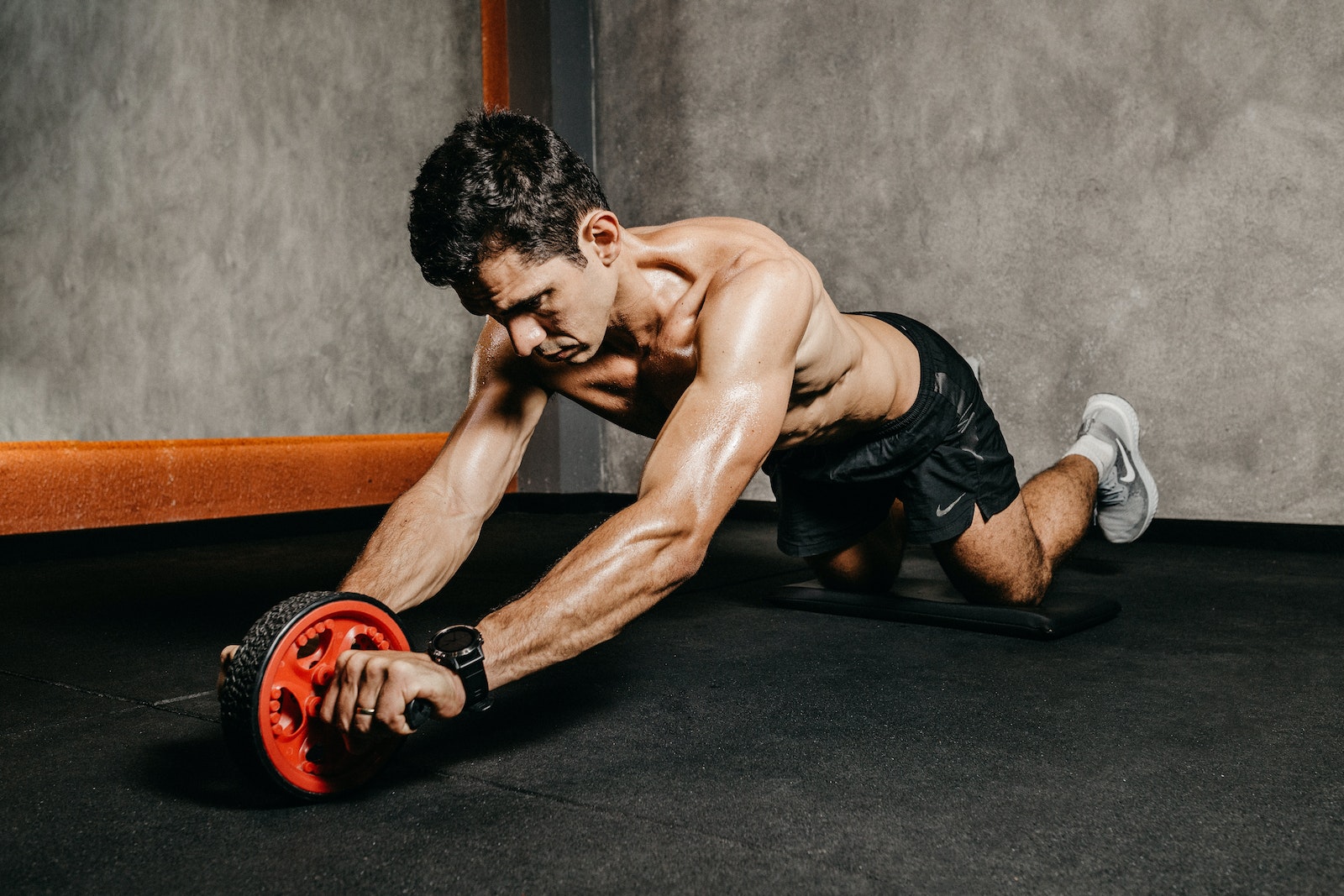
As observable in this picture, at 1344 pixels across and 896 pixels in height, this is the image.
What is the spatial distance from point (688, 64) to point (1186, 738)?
3506 millimetres

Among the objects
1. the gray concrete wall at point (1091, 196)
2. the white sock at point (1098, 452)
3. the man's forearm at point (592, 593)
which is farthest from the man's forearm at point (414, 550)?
the gray concrete wall at point (1091, 196)

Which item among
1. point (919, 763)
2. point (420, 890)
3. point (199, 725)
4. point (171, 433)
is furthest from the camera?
point (171, 433)

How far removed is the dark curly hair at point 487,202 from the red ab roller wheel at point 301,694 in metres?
0.42

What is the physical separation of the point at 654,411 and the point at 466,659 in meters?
0.72

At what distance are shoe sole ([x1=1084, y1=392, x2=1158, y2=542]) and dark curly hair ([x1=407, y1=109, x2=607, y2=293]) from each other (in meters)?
1.90

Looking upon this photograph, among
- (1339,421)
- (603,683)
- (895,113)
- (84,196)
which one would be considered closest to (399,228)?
(84,196)

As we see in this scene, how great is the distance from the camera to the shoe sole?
2490 mm

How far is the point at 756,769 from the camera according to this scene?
1158 millimetres

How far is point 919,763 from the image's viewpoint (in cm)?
117

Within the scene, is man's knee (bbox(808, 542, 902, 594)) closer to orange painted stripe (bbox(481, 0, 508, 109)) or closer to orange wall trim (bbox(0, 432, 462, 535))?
orange wall trim (bbox(0, 432, 462, 535))

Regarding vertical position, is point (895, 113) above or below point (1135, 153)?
above

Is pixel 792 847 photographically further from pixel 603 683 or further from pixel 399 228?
pixel 399 228

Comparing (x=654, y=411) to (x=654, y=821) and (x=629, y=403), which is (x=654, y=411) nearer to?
(x=629, y=403)

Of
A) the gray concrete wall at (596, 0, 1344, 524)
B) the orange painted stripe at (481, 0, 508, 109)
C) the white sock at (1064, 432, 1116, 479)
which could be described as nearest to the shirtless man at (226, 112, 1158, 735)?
the white sock at (1064, 432, 1116, 479)
